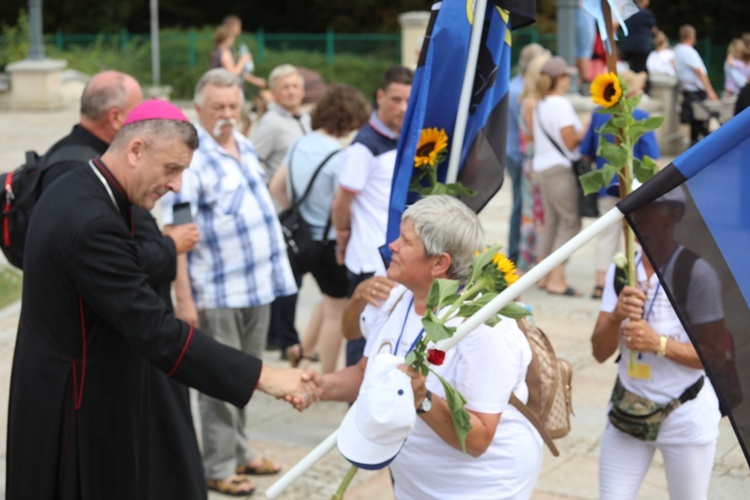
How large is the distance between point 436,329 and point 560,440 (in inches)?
145

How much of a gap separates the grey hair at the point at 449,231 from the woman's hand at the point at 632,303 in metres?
0.70

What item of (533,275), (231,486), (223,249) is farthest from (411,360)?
(231,486)

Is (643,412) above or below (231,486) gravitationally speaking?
above

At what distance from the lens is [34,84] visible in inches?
1007

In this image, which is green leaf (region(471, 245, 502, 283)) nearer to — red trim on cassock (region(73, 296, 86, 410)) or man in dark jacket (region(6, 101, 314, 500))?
man in dark jacket (region(6, 101, 314, 500))

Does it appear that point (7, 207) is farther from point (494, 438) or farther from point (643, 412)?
point (643, 412)

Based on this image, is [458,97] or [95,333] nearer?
[95,333]

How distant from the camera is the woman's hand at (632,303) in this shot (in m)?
4.36

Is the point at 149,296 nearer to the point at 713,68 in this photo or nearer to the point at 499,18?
the point at 499,18

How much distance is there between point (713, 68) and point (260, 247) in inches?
1111

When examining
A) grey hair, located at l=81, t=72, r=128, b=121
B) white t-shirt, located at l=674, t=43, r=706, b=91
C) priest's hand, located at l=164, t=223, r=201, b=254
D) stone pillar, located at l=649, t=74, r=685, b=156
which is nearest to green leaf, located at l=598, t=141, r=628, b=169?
priest's hand, located at l=164, t=223, r=201, b=254

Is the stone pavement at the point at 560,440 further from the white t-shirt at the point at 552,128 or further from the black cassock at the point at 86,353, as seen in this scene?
the black cassock at the point at 86,353

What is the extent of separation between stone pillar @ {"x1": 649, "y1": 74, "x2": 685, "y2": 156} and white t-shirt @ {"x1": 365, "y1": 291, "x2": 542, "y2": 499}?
16737mm

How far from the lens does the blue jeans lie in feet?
37.1
